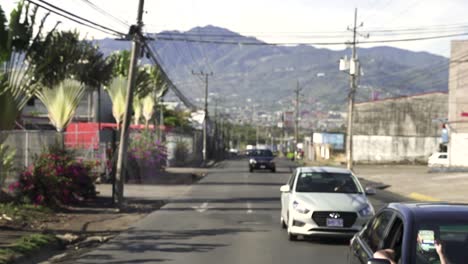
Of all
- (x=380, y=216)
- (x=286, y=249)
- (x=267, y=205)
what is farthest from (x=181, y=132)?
(x=380, y=216)

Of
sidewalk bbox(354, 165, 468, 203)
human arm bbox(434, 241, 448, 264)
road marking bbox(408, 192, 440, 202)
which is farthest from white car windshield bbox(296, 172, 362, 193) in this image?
road marking bbox(408, 192, 440, 202)

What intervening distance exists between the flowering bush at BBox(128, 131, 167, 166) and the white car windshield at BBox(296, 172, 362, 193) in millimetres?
22525

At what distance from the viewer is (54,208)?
21094 millimetres

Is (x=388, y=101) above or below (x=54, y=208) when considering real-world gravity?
above

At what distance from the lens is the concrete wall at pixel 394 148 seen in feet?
266

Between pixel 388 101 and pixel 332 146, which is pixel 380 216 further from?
pixel 332 146

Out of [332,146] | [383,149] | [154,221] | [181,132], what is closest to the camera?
[154,221]

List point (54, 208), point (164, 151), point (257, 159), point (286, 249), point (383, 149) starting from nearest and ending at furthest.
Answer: point (286, 249)
point (54, 208)
point (164, 151)
point (257, 159)
point (383, 149)

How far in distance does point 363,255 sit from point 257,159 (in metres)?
45.7

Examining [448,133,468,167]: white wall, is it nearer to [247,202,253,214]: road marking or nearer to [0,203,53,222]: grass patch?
[247,202,253,214]: road marking

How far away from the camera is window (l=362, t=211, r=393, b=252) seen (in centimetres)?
711

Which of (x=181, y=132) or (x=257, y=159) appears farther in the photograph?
(x=181, y=132)

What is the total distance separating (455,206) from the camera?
23.1ft

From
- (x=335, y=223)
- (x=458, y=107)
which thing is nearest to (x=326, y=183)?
(x=335, y=223)
